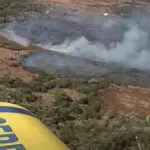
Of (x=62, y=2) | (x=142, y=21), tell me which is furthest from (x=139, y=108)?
(x=62, y=2)

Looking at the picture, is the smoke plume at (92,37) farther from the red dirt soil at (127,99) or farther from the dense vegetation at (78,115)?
the dense vegetation at (78,115)

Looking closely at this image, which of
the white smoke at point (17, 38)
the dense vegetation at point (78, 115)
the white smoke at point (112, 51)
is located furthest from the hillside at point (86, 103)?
the white smoke at point (17, 38)

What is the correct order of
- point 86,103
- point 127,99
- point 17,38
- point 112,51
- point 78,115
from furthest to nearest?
point 17,38 < point 112,51 < point 127,99 < point 86,103 < point 78,115

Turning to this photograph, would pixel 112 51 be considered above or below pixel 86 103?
below

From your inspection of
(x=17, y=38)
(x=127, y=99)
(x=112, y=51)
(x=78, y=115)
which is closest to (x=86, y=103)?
(x=127, y=99)

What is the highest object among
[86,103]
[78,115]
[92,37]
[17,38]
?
[78,115]

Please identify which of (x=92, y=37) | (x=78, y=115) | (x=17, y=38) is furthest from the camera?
(x=92, y=37)

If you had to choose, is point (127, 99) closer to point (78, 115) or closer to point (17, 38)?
point (78, 115)
